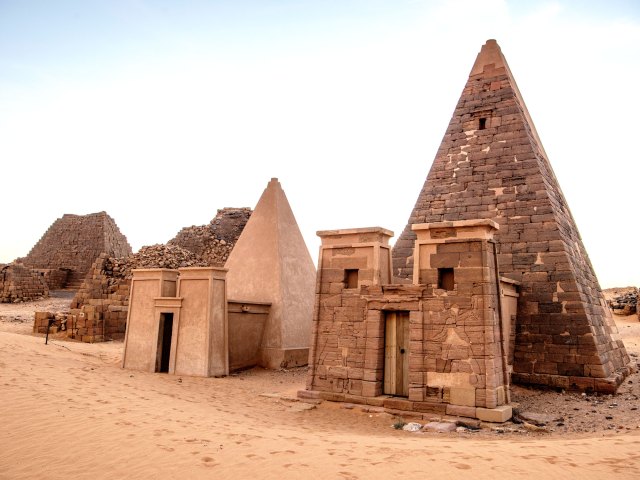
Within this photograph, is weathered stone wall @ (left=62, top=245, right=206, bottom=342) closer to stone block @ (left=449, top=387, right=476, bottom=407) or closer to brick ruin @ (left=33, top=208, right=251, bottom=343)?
brick ruin @ (left=33, top=208, right=251, bottom=343)

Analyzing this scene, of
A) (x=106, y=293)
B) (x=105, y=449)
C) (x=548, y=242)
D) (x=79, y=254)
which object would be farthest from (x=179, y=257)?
(x=105, y=449)

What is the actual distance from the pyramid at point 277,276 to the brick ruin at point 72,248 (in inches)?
1045

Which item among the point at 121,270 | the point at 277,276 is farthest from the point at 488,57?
the point at 121,270

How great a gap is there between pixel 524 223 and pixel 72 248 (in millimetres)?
37059

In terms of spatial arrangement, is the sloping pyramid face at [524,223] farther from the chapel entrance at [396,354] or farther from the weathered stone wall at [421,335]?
the chapel entrance at [396,354]

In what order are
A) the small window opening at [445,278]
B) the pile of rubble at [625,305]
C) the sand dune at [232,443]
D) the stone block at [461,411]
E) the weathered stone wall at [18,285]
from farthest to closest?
A: the pile of rubble at [625,305]
the weathered stone wall at [18,285]
the small window opening at [445,278]
the stone block at [461,411]
the sand dune at [232,443]

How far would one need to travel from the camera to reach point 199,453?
555cm

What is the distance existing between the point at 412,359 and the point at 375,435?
1.87 meters

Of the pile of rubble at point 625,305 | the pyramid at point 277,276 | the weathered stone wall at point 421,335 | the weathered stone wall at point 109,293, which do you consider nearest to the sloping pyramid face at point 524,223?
the weathered stone wall at point 421,335

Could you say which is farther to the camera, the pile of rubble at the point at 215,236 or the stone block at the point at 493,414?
the pile of rubble at the point at 215,236

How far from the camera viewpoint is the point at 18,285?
29250 mm

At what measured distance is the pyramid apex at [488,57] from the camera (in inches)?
591

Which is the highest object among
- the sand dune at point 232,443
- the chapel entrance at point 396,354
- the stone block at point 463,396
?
the chapel entrance at point 396,354

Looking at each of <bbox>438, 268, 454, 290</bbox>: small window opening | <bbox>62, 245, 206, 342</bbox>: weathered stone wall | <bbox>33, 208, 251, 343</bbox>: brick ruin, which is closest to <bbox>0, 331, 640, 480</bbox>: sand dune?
<bbox>438, 268, 454, 290</bbox>: small window opening
